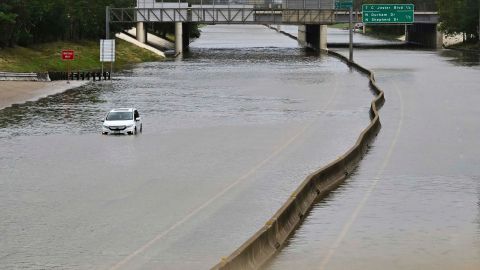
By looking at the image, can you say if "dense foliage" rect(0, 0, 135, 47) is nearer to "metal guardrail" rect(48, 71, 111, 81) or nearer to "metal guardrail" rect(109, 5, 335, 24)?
"metal guardrail" rect(109, 5, 335, 24)

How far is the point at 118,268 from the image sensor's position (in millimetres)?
30047

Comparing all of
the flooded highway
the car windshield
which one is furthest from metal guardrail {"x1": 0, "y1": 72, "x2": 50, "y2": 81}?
the flooded highway

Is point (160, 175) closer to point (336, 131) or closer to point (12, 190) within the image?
point (12, 190)

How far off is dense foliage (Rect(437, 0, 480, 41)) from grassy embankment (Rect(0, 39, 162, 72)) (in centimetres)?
5629

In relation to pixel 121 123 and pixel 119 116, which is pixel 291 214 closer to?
pixel 121 123

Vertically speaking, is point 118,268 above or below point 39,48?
below

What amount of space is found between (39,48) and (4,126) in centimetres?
6909

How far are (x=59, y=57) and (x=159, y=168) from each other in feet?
282

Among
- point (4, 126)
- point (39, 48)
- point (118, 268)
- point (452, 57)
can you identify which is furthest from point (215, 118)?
point (452, 57)

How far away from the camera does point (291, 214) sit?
1361 inches

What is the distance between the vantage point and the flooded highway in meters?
31.0

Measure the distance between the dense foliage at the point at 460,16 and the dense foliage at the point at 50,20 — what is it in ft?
194

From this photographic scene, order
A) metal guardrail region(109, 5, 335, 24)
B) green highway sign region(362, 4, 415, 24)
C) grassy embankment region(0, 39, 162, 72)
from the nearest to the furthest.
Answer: grassy embankment region(0, 39, 162, 72)
green highway sign region(362, 4, 415, 24)
metal guardrail region(109, 5, 335, 24)

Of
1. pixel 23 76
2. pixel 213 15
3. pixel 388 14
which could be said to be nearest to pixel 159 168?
pixel 23 76
